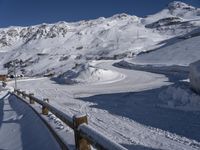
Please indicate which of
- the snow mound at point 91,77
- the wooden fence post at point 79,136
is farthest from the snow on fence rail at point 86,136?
the snow mound at point 91,77

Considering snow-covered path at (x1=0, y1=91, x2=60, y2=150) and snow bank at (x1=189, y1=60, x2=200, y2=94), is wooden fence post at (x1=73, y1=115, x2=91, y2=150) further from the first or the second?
snow bank at (x1=189, y1=60, x2=200, y2=94)

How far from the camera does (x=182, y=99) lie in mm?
16047

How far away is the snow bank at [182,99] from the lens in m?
15.0

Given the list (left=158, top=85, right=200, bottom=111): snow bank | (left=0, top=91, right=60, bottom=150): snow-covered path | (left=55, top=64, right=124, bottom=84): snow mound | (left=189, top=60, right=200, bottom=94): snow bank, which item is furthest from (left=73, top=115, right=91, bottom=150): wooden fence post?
(left=55, top=64, right=124, bottom=84): snow mound

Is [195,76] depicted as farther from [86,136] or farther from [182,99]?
[86,136]

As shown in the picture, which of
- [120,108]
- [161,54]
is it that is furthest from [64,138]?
[161,54]

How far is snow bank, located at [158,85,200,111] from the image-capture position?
591 inches

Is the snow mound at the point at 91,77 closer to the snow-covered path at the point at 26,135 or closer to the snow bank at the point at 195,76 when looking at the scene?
the snow bank at the point at 195,76

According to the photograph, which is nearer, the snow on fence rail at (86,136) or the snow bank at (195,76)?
the snow on fence rail at (86,136)

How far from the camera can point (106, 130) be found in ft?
39.5

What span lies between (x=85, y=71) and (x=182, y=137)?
32.3 meters

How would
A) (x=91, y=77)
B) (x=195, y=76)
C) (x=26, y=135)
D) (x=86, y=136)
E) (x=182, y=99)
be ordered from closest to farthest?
(x=86, y=136), (x=26, y=135), (x=182, y=99), (x=195, y=76), (x=91, y=77)

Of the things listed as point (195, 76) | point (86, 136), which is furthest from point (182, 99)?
point (86, 136)

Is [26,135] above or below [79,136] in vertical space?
below
